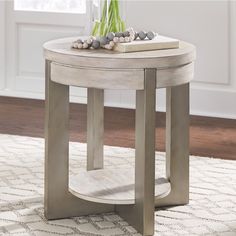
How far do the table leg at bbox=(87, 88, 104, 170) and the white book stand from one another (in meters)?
0.41

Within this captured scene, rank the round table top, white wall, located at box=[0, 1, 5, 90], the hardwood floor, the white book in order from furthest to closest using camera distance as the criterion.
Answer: white wall, located at box=[0, 1, 5, 90] → the hardwood floor → the white book → the round table top

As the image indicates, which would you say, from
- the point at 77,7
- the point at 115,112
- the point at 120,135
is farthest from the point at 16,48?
the point at 120,135

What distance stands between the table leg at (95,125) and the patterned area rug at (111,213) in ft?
0.97

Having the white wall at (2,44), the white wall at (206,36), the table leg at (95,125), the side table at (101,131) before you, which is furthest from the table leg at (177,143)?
the white wall at (2,44)

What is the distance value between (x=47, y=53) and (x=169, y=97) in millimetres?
553

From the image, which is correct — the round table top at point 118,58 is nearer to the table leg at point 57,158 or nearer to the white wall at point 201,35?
the table leg at point 57,158

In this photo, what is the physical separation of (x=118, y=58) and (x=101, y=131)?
0.67m

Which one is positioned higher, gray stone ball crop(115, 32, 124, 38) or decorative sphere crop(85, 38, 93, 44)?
gray stone ball crop(115, 32, 124, 38)

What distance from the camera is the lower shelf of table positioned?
3039 millimetres

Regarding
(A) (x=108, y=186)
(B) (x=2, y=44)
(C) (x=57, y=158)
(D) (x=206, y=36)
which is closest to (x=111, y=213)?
(A) (x=108, y=186)

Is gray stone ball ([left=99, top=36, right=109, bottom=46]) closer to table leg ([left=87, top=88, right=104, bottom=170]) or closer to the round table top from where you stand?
the round table top

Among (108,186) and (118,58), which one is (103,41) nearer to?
(118,58)

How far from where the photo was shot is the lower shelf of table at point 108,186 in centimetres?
304

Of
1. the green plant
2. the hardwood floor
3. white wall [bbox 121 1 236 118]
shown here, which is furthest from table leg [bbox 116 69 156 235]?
white wall [bbox 121 1 236 118]
